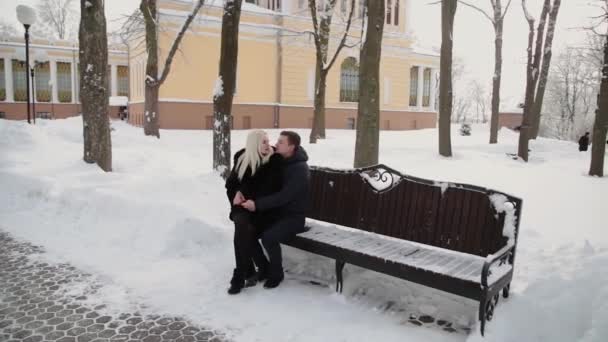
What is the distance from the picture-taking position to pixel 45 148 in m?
12.0

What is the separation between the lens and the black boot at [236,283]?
4832 millimetres

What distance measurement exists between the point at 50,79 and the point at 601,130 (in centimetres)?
3989

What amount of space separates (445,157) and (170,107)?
1599 centimetres

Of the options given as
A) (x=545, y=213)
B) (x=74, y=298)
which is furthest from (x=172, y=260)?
(x=545, y=213)

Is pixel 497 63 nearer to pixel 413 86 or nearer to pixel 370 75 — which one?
pixel 370 75

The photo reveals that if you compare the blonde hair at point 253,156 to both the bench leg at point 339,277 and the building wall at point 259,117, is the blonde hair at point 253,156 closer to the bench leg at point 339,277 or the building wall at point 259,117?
the bench leg at point 339,277

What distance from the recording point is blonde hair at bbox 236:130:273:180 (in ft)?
16.3

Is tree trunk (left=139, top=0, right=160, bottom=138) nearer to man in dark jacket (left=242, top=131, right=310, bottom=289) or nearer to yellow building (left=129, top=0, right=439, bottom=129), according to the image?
yellow building (left=129, top=0, right=439, bottom=129)

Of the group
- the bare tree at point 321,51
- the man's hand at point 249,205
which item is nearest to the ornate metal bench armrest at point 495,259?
the man's hand at point 249,205

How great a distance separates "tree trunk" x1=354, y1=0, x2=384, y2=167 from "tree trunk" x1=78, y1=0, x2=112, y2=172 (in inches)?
203

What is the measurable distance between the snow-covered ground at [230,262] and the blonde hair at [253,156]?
120 centimetres

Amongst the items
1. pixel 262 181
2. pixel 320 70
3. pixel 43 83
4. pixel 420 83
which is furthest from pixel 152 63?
pixel 43 83

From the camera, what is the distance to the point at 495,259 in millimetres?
3781

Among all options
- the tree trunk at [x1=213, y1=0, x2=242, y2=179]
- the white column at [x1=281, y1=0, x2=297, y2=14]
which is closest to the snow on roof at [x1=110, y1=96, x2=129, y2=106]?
the white column at [x1=281, y1=0, x2=297, y2=14]
